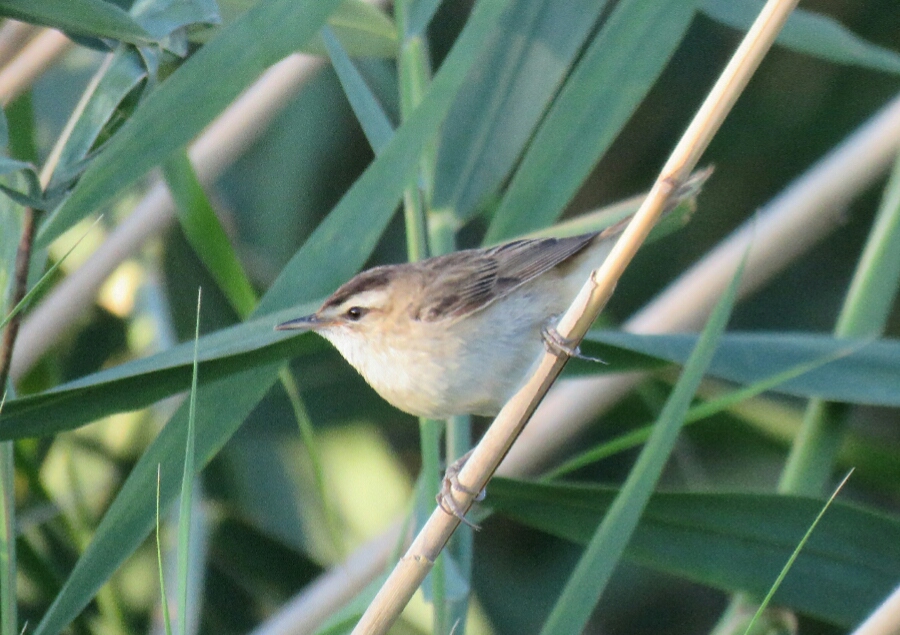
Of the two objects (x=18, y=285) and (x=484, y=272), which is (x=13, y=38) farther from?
(x=484, y=272)

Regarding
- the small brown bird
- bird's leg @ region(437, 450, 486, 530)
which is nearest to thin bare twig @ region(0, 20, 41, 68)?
the small brown bird

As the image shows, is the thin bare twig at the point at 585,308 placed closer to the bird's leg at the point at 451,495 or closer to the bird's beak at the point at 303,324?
the bird's leg at the point at 451,495

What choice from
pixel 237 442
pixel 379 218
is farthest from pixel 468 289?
pixel 237 442

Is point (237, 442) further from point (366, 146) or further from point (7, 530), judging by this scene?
point (7, 530)

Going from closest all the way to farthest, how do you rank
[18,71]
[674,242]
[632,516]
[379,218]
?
[632,516] < [379,218] < [18,71] < [674,242]

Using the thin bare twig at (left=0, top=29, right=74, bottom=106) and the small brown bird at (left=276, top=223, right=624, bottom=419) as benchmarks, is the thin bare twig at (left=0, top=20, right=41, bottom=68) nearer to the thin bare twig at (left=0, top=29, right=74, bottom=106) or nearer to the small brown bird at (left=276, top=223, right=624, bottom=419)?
the thin bare twig at (left=0, top=29, right=74, bottom=106)

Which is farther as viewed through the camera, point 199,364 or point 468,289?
point 468,289

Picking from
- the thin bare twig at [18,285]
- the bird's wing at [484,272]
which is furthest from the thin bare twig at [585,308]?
the thin bare twig at [18,285]
